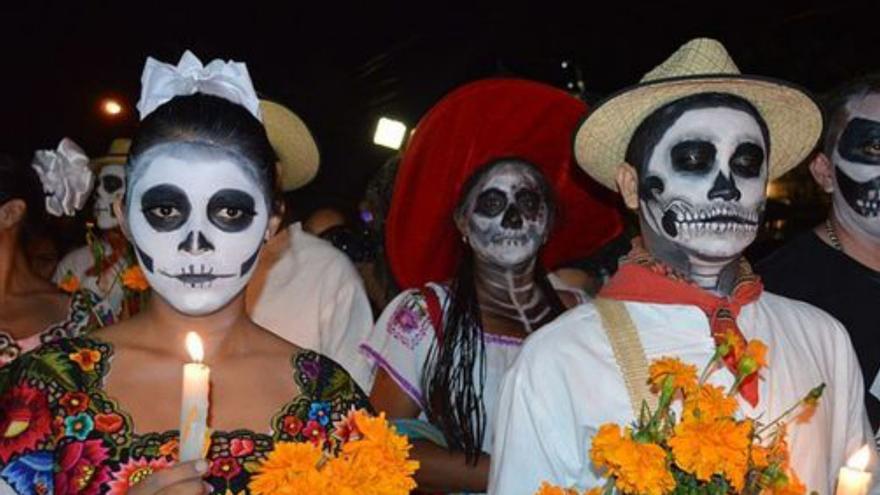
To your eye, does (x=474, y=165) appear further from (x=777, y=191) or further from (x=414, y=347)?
(x=777, y=191)

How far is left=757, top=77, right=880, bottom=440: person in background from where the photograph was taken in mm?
3721

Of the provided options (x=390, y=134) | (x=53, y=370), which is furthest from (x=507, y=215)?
(x=390, y=134)

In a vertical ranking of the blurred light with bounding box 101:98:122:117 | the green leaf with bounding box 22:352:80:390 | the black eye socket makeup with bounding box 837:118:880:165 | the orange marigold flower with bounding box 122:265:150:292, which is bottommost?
the green leaf with bounding box 22:352:80:390

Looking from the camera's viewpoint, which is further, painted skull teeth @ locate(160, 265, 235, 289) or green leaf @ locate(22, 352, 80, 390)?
painted skull teeth @ locate(160, 265, 235, 289)

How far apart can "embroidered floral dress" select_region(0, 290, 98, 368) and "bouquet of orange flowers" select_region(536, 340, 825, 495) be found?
10.1 ft

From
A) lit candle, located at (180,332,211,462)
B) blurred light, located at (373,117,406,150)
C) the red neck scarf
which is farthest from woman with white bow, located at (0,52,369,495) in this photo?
blurred light, located at (373,117,406,150)

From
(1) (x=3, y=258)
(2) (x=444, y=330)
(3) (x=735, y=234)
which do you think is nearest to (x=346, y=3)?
(1) (x=3, y=258)

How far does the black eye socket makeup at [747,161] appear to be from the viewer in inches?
119

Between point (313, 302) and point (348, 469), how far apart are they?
3202 mm

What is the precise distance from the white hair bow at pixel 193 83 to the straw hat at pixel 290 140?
1.40 ft

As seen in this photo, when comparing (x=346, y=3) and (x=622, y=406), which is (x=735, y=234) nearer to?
(x=622, y=406)

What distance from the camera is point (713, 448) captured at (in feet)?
6.19

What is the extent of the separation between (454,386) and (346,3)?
457 inches

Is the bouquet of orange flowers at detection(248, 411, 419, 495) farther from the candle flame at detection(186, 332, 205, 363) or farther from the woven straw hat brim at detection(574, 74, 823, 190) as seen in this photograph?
the woven straw hat brim at detection(574, 74, 823, 190)
